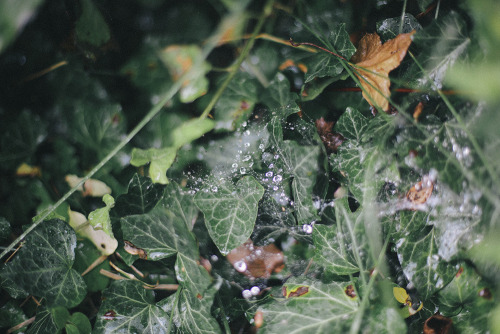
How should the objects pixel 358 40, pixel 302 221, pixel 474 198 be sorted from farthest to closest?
pixel 358 40
pixel 302 221
pixel 474 198

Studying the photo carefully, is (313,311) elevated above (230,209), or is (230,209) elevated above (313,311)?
(230,209)

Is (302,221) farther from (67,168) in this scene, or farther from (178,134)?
(67,168)

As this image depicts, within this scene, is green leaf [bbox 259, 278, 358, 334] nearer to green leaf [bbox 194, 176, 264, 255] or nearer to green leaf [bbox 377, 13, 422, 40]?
green leaf [bbox 194, 176, 264, 255]

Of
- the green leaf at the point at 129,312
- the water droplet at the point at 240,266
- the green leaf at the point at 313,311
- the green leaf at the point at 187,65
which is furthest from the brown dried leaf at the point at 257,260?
the green leaf at the point at 187,65

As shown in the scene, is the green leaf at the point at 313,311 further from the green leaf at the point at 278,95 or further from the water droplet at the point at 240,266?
the green leaf at the point at 278,95

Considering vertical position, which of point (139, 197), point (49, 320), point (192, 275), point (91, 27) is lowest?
point (49, 320)

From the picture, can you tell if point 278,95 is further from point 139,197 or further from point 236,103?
point 139,197

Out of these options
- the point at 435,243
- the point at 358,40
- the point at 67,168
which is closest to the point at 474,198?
the point at 435,243

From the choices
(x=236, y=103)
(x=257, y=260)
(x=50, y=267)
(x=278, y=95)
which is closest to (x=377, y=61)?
(x=278, y=95)
